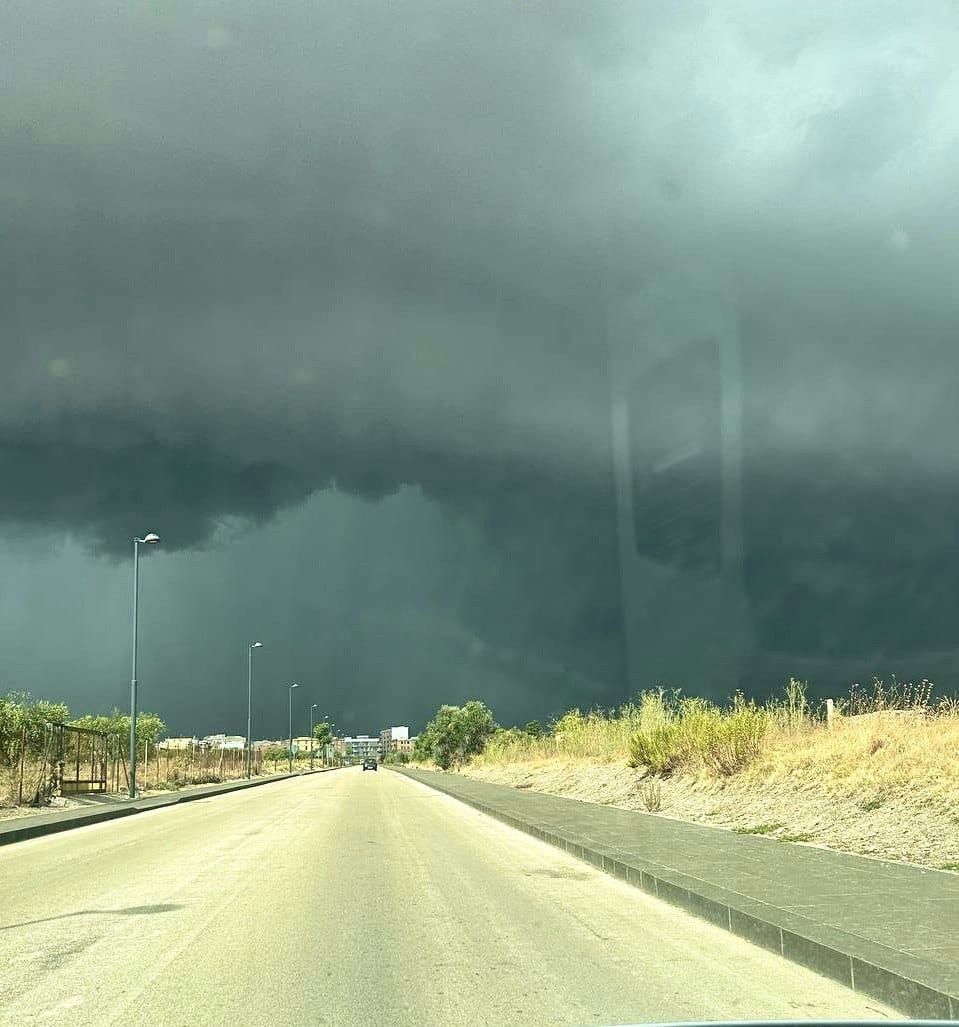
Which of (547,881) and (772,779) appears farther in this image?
(772,779)

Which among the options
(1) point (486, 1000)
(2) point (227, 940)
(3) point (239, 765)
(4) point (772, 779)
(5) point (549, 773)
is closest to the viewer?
(1) point (486, 1000)

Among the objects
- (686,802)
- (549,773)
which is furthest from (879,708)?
(549,773)

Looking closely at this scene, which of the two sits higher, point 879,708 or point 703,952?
point 879,708

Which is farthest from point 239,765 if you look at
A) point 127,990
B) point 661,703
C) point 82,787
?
point 127,990

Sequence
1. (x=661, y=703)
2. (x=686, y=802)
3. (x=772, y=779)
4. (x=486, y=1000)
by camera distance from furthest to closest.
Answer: (x=661, y=703) < (x=686, y=802) < (x=772, y=779) < (x=486, y=1000)

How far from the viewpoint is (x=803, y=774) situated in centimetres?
1709

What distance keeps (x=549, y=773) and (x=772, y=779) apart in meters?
20.5

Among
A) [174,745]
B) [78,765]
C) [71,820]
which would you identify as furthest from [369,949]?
[174,745]

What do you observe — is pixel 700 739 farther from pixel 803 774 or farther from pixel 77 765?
pixel 77 765

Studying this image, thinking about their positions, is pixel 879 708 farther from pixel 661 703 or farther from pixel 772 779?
pixel 661 703

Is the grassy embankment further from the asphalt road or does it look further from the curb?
the curb

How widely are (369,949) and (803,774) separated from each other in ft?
36.0

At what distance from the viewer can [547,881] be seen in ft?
40.6

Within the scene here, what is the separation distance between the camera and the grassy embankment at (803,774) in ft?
42.4
